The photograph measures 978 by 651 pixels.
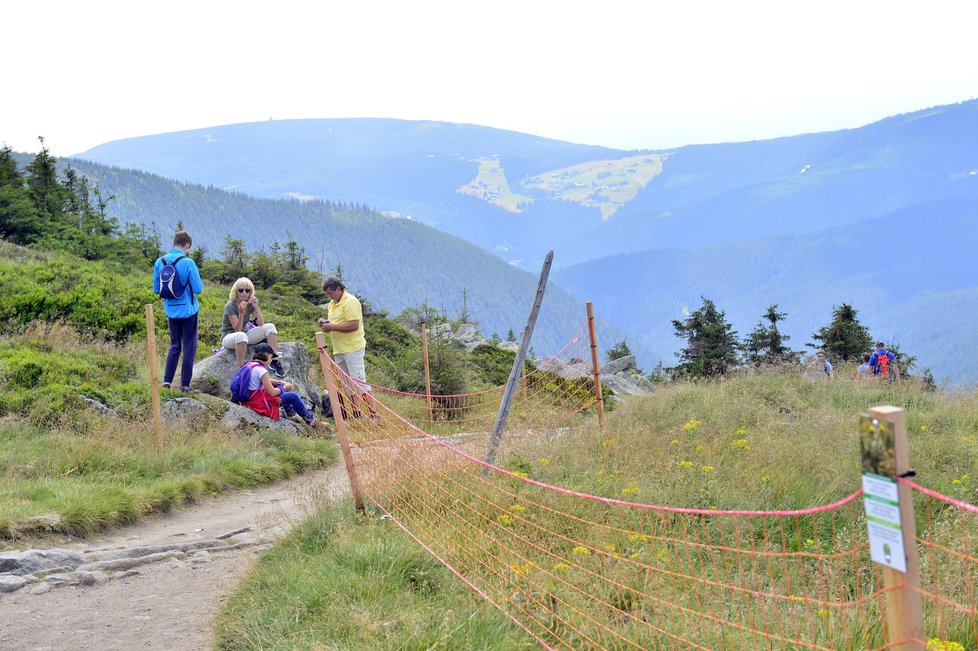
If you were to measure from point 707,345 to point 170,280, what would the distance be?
53.6 feet

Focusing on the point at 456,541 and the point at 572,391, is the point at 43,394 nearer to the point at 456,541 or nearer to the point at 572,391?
the point at 456,541

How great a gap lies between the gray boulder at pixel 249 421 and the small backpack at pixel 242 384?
19cm

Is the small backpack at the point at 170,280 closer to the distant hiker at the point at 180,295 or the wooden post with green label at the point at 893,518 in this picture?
the distant hiker at the point at 180,295

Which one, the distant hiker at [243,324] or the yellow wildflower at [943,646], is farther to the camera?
the distant hiker at [243,324]

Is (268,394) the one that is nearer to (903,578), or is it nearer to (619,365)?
(903,578)

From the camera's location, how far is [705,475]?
6.73 meters

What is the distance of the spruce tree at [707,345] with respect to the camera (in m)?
21.8

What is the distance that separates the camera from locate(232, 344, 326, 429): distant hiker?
10633mm

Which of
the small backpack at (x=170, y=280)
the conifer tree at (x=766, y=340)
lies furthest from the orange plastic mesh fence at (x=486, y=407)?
the conifer tree at (x=766, y=340)

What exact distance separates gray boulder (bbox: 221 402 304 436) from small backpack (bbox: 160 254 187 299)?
151 centimetres

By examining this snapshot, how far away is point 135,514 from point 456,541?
3500 millimetres

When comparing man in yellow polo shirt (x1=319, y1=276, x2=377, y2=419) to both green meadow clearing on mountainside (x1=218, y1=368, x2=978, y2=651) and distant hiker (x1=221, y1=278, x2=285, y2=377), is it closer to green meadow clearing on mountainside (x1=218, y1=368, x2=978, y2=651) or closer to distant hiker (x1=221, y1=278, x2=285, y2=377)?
distant hiker (x1=221, y1=278, x2=285, y2=377)

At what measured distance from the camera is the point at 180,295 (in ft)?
32.5

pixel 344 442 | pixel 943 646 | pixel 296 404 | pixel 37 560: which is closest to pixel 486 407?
pixel 296 404
